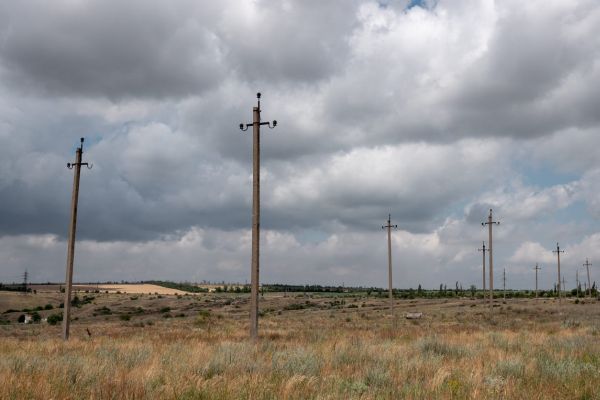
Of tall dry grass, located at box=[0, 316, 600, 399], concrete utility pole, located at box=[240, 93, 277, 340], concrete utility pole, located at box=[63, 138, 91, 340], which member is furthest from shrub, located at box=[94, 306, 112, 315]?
tall dry grass, located at box=[0, 316, 600, 399]

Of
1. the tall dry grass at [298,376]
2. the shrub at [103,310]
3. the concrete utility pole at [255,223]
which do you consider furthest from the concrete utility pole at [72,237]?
the shrub at [103,310]

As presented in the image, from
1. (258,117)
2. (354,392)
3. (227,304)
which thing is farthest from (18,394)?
(227,304)

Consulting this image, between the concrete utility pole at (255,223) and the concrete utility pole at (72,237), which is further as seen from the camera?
the concrete utility pole at (72,237)

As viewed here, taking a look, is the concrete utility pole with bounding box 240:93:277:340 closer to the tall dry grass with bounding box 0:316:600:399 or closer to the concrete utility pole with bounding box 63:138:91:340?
the tall dry grass with bounding box 0:316:600:399

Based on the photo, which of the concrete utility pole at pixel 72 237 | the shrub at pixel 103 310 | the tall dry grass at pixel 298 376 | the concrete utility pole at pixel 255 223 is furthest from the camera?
the shrub at pixel 103 310

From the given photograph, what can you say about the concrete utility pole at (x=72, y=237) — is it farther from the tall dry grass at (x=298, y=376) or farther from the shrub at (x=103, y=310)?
the shrub at (x=103, y=310)

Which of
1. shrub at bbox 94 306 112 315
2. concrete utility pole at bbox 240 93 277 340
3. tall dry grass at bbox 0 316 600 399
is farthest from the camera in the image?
shrub at bbox 94 306 112 315

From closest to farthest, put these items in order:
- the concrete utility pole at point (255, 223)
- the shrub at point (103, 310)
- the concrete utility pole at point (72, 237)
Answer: the concrete utility pole at point (255, 223) < the concrete utility pole at point (72, 237) < the shrub at point (103, 310)

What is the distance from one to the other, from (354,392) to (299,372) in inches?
92.9

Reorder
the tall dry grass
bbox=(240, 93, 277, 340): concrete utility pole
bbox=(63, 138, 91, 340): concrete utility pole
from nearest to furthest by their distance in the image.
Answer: the tall dry grass < bbox=(240, 93, 277, 340): concrete utility pole < bbox=(63, 138, 91, 340): concrete utility pole

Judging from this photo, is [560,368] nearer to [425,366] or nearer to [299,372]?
[425,366]

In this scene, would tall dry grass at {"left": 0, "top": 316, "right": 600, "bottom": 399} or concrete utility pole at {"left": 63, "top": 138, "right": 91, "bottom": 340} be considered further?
concrete utility pole at {"left": 63, "top": 138, "right": 91, "bottom": 340}

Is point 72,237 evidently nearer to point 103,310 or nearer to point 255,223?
point 255,223

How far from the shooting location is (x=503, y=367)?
11555mm
